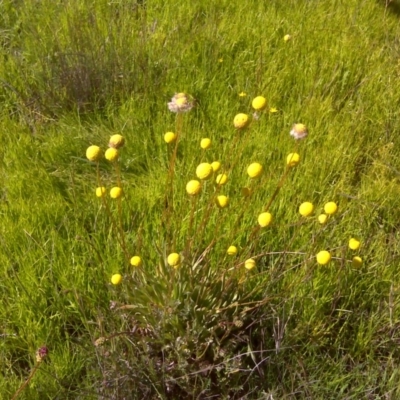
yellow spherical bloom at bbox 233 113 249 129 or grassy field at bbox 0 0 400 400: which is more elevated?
yellow spherical bloom at bbox 233 113 249 129

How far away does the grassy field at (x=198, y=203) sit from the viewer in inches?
57.7

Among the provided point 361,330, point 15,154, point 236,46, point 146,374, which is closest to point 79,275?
point 146,374

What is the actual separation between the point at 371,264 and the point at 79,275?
95 cm

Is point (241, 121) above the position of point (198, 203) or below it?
above

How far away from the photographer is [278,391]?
147cm

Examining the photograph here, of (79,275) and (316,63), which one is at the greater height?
(316,63)

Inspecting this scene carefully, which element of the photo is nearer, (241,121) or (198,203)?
(241,121)

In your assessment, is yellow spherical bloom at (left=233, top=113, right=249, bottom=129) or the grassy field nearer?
yellow spherical bloom at (left=233, top=113, right=249, bottom=129)

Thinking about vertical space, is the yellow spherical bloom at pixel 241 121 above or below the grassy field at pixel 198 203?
above

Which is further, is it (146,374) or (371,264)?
(371,264)

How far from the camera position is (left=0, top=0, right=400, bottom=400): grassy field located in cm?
147

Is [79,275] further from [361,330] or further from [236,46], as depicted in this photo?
[236,46]

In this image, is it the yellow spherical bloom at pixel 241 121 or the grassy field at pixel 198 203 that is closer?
the yellow spherical bloom at pixel 241 121

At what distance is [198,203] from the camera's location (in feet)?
6.32
